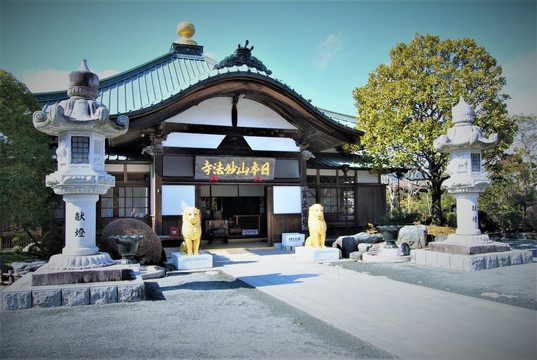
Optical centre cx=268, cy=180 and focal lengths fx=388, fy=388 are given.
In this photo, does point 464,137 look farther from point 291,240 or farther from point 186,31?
point 186,31

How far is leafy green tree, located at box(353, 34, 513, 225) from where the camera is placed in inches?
598

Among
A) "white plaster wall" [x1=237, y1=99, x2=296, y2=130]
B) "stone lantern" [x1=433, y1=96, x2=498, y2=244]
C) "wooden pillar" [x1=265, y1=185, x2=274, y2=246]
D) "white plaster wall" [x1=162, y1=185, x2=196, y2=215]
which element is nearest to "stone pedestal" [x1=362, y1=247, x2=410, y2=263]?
"stone lantern" [x1=433, y1=96, x2=498, y2=244]

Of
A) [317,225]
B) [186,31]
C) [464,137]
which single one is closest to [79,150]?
[317,225]

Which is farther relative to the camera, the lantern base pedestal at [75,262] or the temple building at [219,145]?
the temple building at [219,145]

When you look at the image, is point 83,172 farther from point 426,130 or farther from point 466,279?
point 426,130

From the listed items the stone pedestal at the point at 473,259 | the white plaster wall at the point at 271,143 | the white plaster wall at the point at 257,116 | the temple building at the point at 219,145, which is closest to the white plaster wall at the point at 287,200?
the temple building at the point at 219,145

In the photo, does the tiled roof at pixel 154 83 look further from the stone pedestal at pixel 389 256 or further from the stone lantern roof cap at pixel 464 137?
the stone pedestal at pixel 389 256

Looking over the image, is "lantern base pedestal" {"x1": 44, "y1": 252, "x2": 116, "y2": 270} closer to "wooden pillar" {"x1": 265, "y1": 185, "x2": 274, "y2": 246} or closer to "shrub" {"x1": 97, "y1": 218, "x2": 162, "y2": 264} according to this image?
"shrub" {"x1": 97, "y1": 218, "x2": 162, "y2": 264}

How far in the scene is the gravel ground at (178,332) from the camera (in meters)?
4.69

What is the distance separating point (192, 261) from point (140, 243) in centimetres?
160

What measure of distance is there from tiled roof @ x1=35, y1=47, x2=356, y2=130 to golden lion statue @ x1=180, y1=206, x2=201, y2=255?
415 cm

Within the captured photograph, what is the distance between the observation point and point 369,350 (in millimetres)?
4770

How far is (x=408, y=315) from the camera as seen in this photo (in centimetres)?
620

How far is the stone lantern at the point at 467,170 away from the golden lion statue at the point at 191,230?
743 centimetres
